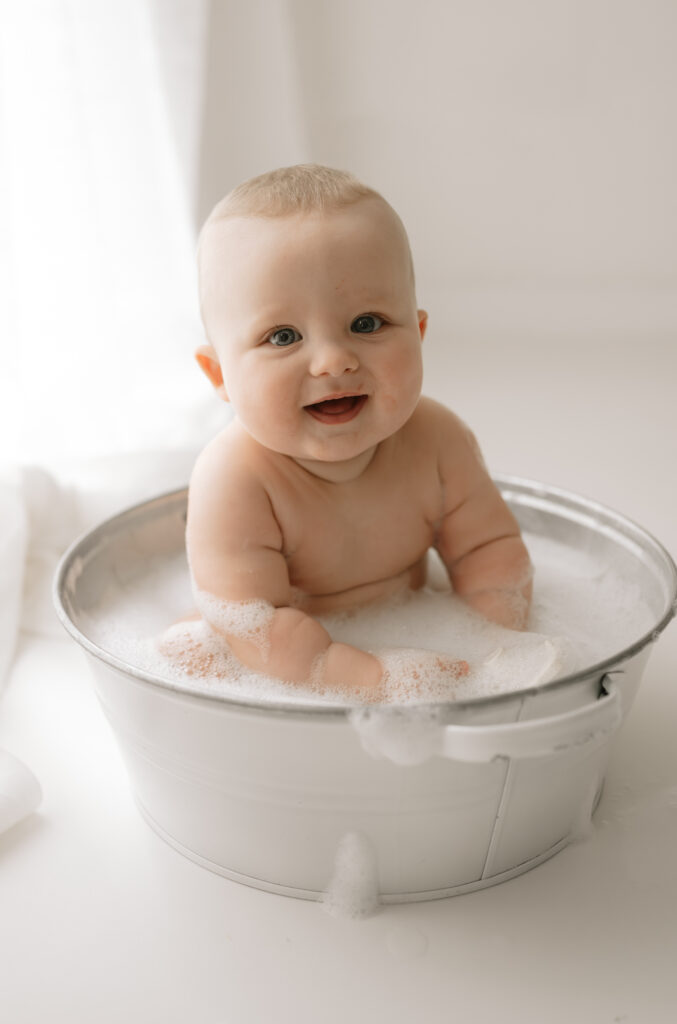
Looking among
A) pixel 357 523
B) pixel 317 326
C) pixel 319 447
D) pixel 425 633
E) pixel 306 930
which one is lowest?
pixel 306 930

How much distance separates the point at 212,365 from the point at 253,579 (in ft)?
0.71

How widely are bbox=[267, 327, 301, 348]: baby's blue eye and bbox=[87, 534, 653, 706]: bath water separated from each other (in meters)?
0.23

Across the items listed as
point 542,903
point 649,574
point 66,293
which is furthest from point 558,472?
point 542,903

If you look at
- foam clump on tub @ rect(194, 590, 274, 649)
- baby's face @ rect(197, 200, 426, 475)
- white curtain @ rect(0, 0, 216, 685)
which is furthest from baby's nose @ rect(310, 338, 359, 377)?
white curtain @ rect(0, 0, 216, 685)

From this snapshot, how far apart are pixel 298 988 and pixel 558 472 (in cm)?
113

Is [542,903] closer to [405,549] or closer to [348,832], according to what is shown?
[348,832]

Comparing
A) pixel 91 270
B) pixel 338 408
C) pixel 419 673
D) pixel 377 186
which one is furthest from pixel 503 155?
pixel 419 673

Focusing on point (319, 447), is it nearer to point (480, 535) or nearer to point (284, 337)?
point (284, 337)

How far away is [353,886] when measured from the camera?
940 mm

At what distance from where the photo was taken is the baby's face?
0.93 m

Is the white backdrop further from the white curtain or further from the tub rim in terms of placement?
the tub rim

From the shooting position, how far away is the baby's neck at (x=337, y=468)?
1.05m

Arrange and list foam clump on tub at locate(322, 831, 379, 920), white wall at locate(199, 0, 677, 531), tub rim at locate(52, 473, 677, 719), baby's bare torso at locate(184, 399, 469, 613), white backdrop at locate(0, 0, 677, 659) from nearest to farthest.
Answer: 1. tub rim at locate(52, 473, 677, 719)
2. foam clump on tub at locate(322, 831, 379, 920)
3. baby's bare torso at locate(184, 399, 469, 613)
4. white backdrop at locate(0, 0, 677, 659)
5. white wall at locate(199, 0, 677, 531)

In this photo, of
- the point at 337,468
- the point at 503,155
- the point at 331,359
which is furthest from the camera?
the point at 503,155
